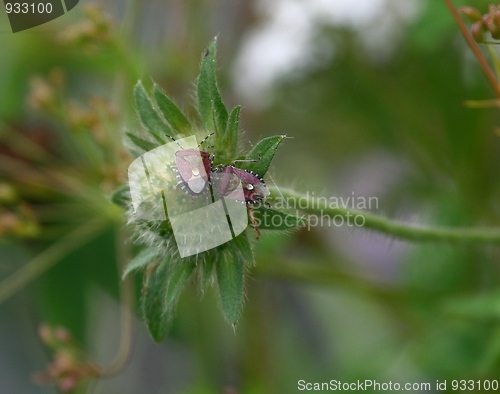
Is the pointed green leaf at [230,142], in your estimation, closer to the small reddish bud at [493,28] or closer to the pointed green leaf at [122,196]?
the pointed green leaf at [122,196]

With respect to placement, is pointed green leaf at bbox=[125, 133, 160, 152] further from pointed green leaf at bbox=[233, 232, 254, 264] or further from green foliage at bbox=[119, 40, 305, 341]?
pointed green leaf at bbox=[233, 232, 254, 264]

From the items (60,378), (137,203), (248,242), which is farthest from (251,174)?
(60,378)

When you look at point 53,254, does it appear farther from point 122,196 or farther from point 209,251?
point 209,251

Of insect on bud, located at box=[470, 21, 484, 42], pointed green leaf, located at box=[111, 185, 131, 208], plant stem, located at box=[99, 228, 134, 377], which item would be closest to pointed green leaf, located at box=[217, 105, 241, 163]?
pointed green leaf, located at box=[111, 185, 131, 208]

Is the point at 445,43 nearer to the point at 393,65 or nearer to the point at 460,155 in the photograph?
the point at 393,65

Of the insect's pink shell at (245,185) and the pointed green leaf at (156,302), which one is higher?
the insect's pink shell at (245,185)

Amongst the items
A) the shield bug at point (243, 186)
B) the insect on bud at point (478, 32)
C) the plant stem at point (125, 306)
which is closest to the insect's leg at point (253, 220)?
the shield bug at point (243, 186)
